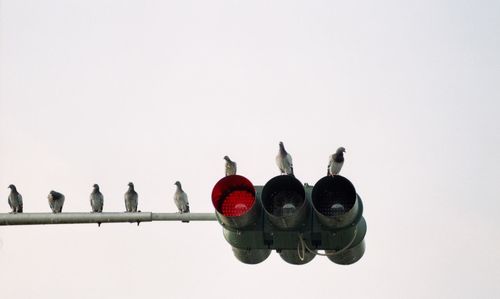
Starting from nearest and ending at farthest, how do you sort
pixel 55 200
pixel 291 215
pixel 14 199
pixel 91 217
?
pixel 291 215
pixel 91 217
pixel 55 200
pixel 14 199

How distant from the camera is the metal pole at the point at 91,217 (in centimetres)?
467

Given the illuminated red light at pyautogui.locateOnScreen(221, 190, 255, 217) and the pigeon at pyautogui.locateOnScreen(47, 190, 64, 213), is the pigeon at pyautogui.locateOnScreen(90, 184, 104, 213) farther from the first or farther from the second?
the illuminated red light at pyautogui.locateOnScreen(221, 190, 255, 217)

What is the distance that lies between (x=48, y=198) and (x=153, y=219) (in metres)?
15.7

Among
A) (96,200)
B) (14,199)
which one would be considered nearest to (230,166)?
(96,200)

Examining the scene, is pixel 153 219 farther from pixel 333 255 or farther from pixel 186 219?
pixel 333 255

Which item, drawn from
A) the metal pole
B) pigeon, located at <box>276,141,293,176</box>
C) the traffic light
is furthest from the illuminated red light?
pigeon, located at <box>276,141,293,176</box>

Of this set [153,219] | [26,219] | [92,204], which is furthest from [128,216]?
[92,204]

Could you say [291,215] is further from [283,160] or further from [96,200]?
[96,200]

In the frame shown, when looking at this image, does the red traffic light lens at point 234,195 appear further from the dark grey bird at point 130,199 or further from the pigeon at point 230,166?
the dark grey bird at point 130,199

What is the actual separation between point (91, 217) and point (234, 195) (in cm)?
125

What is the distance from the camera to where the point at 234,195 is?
4559 millimetres

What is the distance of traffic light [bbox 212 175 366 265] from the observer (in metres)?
4.23

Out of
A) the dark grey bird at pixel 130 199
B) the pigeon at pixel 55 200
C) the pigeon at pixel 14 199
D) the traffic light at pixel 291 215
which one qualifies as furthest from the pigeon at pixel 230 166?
the traffic light at pixel 291 215

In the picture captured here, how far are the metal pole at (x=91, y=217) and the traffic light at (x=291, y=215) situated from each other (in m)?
1.04
